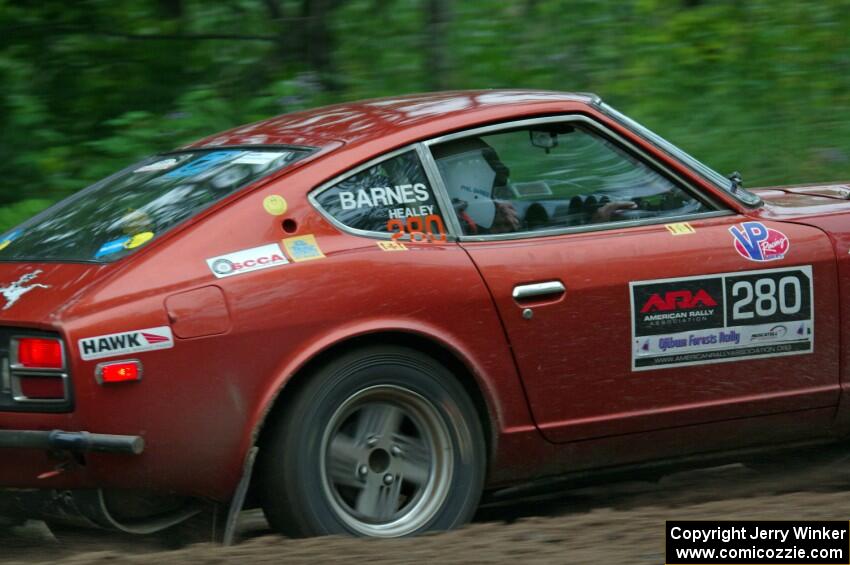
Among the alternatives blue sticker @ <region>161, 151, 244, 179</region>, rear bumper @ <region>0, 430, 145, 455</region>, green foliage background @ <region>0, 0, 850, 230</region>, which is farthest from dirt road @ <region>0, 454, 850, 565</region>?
green foliage background @ <region>0, 0, 850, 230</region>

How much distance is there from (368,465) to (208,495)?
0.54 meters

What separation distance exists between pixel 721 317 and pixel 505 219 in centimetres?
85

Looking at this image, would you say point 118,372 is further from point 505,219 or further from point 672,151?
point 672,151

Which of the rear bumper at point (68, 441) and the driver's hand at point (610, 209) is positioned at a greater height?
the driver's hand at point (610, 209)

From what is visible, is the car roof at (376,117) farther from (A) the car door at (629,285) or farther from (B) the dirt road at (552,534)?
(B) the dirt road at (552,534)

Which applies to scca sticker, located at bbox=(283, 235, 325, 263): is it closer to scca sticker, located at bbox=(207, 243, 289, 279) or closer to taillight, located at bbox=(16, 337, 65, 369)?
scca sticker, located at bbox=(207, 243, 289, 279)

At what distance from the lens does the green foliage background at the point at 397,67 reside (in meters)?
8.21

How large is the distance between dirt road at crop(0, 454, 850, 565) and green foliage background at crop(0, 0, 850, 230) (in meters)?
4.02

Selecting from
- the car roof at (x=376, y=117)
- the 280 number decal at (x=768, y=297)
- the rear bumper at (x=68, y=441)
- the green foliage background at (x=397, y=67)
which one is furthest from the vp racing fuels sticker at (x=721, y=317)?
the green foliage background at (x=397, y=67)

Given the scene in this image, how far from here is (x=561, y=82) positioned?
9312 millimetres

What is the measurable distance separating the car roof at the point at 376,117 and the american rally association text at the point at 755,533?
1641 millimetres

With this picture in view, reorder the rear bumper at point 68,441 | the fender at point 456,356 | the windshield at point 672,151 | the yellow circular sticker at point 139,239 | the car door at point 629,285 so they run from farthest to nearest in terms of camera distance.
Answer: the windshield at point 672,151 < the car door at point 629,285 < the yellow circular sticker at point 139,239 < the fender at point 456,356 < the rear bumper at point 68,441

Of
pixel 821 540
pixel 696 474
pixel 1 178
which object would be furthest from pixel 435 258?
pixel 1 178

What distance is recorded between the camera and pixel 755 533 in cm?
366
